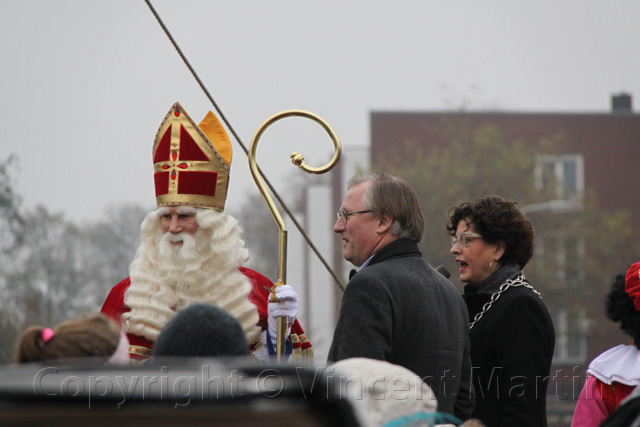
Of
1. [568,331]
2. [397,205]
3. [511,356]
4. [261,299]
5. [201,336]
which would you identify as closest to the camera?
[201,336]

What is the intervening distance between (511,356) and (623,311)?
56 cm

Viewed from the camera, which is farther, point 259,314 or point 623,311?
point 259,314

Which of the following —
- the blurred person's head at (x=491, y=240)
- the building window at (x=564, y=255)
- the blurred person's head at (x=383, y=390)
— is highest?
the blurred person's head at (x=491, y=240)

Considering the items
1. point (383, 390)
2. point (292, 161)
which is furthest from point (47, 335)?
point (292, 161)

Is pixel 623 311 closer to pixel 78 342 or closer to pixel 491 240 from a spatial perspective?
pixel 491 240

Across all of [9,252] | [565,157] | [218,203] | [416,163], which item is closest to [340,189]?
[416,163]

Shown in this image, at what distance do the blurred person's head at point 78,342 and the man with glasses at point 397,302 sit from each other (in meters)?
1.15

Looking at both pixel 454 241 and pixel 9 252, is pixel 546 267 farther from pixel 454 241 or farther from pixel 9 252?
pixel 454 241

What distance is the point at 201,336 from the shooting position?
2158 mm

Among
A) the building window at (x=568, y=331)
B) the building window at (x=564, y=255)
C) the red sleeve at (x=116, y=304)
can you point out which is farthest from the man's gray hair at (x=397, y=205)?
the building window at (x=568, y=331)

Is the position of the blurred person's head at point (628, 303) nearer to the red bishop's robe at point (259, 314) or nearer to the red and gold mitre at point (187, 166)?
the red bishop's robe at point (259, 314)

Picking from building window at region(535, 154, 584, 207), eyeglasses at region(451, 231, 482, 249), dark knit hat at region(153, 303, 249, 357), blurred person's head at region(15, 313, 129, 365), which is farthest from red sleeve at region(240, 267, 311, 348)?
building window at region(535, 154, 584, 207)

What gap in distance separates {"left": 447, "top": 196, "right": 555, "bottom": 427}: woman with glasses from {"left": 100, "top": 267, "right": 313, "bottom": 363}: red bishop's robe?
30.2 inches

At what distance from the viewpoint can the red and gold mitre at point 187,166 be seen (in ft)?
14.5
